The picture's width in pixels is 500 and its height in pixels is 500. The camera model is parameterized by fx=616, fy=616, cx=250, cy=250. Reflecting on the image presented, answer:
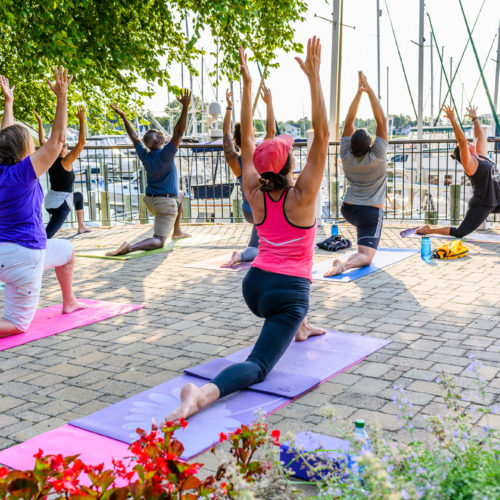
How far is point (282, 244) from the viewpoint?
4043 mm

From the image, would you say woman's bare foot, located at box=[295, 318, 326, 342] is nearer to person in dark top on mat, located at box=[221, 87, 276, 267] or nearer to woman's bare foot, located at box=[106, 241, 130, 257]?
person in dark top on mat, located at box=[221, 87, 276, 267]

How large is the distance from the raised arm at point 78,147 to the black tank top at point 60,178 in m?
0.10

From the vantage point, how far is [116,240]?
1114 cm

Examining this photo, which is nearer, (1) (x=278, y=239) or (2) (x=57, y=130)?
(1) (x=278, y=239)

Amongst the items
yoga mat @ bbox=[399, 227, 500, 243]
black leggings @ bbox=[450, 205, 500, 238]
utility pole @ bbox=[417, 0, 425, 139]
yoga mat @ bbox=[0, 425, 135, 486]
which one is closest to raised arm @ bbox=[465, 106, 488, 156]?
black leggings @ bbox=[450, 205, 500, 238]

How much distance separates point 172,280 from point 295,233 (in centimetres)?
393

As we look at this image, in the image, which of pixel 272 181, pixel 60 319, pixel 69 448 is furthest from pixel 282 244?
pixel 60 319

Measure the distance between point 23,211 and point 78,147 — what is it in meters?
2.98

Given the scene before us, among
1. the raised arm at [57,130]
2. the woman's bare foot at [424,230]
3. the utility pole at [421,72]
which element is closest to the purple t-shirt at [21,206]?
the raised arm at [57,130]

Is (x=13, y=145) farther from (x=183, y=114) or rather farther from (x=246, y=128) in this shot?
(x=183, y=114)

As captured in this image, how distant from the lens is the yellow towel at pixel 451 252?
835 cm

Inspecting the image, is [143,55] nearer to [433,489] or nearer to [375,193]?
[375,193]

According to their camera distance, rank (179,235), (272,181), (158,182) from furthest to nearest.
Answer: (179,235), (158,182), (272,181)

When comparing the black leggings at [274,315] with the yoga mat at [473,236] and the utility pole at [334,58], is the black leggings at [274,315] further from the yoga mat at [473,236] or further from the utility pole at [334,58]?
the utility pole at [334,58]
